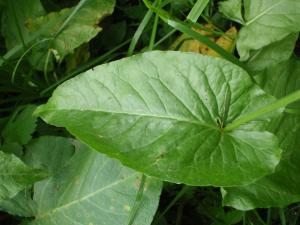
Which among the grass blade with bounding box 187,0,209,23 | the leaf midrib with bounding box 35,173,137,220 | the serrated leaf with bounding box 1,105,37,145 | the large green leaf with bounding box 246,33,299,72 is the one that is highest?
the grass blade with bounding box 187,0,209,23

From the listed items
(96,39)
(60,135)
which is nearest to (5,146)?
(60,135)

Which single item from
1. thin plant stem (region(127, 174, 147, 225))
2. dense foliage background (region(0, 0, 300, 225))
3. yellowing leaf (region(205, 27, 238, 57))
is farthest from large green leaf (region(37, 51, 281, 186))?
yellowing leaf (region(205, 27, 238, 57))

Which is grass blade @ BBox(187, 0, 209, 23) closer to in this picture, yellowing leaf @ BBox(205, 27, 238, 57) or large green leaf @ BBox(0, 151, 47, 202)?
yellowing leaf @ BBox(205, 27, 238, 57)

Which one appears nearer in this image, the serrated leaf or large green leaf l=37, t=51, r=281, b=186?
large green leaf l=37, t=51, r=281, b=186

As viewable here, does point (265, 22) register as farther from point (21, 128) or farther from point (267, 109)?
point (21, 128)

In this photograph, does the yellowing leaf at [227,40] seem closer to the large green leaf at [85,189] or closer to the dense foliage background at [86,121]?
the dense foliage background at [86,121]

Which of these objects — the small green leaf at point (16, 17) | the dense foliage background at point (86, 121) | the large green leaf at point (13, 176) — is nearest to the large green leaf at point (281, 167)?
the dense foliage background at point (86, 121)

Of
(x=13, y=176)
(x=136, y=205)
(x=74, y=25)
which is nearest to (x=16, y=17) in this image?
(x=74, y=25)
